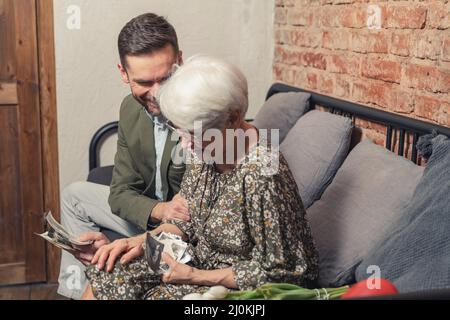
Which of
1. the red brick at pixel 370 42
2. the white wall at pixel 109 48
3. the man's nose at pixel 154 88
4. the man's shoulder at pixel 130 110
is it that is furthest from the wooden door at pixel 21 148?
the red brick at pixel 370 42

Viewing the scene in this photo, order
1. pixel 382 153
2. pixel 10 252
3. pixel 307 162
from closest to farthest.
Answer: pixel 382 153 → pixel 307 162 → pixel 10 252

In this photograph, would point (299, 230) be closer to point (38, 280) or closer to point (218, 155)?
point (218, 155)

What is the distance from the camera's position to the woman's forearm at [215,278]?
153 cm

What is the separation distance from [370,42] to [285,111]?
502mm

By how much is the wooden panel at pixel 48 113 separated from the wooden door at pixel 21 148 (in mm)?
15

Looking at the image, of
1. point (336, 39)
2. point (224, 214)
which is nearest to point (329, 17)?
point (336, 39)

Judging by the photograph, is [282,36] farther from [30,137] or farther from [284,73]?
[30,137]

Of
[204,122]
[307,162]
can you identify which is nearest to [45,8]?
[307,162]

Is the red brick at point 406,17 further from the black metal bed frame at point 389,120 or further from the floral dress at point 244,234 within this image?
the floral dress at point 244,234

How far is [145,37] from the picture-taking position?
6.68ft

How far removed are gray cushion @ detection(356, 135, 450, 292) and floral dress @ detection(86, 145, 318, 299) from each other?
0.59 ft

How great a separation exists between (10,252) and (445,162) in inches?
89.3

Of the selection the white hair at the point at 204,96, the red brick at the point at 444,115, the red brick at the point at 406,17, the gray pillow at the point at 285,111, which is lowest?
the gray pillow at the point at 285,111

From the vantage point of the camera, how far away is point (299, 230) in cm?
152
